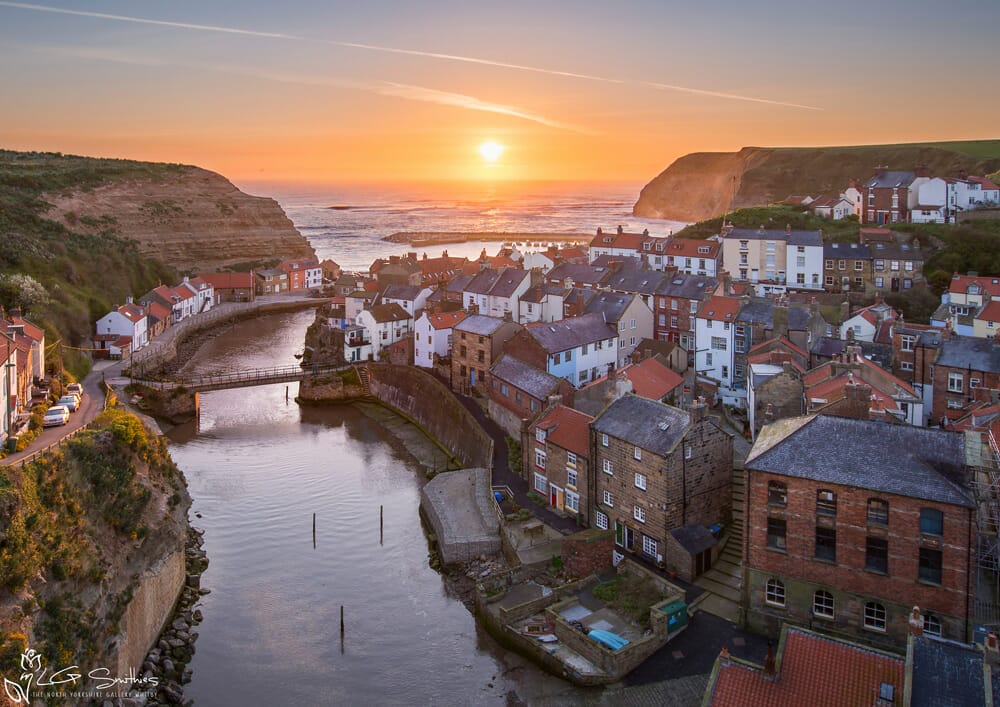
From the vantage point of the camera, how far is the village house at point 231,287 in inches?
2862

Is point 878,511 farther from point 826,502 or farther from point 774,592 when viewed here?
point 774,592

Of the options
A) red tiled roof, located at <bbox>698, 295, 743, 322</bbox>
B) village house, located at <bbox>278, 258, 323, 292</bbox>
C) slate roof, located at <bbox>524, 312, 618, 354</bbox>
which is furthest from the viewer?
village house, located at <bbox>278, 258, 323, 292</bbox>

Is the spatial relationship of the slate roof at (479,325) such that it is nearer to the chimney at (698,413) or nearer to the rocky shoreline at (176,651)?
the chimney at (698,413)

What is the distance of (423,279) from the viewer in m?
63.3

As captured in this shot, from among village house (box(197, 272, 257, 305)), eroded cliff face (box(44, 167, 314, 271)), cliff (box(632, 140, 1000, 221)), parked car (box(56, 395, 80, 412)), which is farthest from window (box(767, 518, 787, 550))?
cliff (box(632, 140, 1000, 221))

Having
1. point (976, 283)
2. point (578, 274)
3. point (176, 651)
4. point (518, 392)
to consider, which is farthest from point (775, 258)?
point (176, 651)

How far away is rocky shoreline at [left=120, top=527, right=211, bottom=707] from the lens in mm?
19250

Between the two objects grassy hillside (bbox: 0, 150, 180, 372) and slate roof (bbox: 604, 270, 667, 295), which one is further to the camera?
slate roof (bbox: 604, 270, 667, 295)

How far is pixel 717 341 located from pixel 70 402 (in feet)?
87.1

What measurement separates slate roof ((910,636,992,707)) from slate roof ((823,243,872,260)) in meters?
40.4

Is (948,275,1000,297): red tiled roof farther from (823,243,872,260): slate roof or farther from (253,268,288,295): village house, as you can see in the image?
(253,268,288,295): village house

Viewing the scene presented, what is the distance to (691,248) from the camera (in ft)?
188

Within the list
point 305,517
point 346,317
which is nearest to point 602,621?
point 305,517

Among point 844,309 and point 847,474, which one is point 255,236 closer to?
point 844,309
